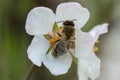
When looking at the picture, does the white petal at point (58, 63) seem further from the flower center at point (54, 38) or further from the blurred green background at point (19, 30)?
the blurred green background at point (19, 30)

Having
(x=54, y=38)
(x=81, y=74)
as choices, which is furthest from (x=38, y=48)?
(x=81, y=74)

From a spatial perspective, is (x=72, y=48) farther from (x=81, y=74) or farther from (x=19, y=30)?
(x=19, y=30)

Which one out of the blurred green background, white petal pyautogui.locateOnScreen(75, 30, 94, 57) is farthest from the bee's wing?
the blurred green background

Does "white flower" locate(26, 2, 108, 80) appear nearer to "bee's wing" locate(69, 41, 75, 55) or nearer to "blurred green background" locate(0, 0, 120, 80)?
"bee's wing" locate(69, 41, 75, 55)

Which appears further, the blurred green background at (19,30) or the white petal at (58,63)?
the blurred green background at (19,30)

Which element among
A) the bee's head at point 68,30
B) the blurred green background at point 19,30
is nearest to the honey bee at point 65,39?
the bee's head at point 68,30

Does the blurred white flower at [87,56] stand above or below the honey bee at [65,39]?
below
